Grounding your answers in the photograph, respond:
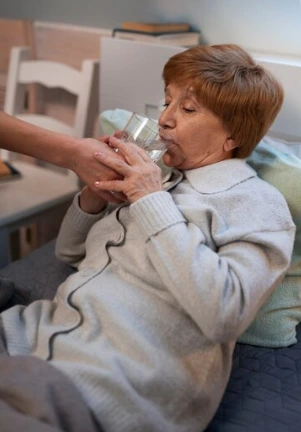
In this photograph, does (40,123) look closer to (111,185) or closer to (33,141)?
(33,141)

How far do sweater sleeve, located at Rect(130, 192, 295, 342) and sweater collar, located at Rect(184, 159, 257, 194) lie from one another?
11cm

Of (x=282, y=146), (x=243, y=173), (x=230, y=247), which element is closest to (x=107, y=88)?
(x=282, y=146)

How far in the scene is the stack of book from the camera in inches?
63.3

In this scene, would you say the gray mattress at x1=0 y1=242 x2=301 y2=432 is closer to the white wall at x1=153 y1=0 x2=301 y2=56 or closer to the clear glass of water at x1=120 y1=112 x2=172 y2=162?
the clear glass of water at x1=120 y1=112 x2=172 y2=162

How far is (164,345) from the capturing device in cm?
90

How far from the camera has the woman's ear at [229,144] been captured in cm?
106

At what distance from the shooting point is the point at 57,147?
1.12 meters

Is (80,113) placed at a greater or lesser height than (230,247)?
lesser

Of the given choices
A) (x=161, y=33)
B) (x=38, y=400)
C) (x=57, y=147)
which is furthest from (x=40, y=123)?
(x=38, y=400)

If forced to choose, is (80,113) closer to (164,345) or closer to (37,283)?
(37,283)

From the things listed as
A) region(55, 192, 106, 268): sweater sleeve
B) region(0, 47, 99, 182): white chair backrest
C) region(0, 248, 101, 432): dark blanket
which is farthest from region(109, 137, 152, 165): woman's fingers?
region(0, 47, 99, 182): white chair backrest

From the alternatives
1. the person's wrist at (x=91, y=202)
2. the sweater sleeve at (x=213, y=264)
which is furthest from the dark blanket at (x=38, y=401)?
the person's wrist at (x=91, y=202)

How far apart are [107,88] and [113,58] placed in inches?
4.5

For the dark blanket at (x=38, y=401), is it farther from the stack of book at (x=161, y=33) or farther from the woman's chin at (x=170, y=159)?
the stack of book at (x=161, y=33)
